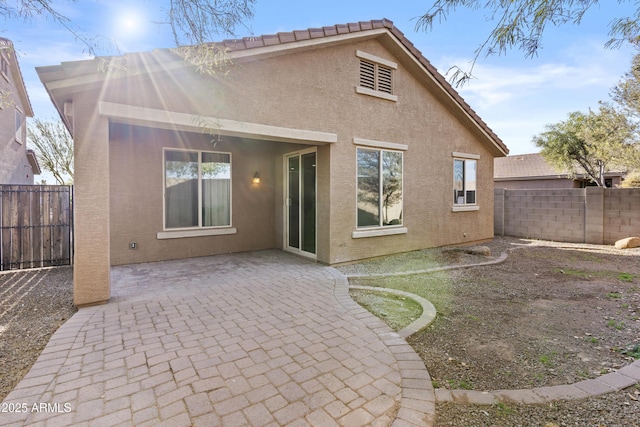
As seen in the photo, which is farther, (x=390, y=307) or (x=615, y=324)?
(x=390, y=307)

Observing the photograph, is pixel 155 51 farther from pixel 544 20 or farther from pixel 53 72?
pixel 544 20

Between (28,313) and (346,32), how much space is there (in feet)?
25.7

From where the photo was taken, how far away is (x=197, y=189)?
827 cm

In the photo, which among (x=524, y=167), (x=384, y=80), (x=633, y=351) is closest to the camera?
(x=633, y=351)

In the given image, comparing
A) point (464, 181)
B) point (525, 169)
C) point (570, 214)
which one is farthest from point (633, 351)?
point (525, 169)

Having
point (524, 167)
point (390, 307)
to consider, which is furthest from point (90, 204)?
point (524, 167)

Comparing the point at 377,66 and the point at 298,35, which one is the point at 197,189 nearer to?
the point at 298,35

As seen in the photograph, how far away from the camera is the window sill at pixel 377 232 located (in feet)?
25.4

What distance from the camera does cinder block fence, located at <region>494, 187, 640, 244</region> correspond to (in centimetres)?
1027

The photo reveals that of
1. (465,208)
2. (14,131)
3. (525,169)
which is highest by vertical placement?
(14,131)

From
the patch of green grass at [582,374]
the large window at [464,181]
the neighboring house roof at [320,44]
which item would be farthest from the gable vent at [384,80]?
the patch of green grass at [582,374]

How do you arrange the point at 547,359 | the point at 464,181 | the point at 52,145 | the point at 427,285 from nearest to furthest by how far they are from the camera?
the point at 547,359 → the point at 427,285 → the point at 464,181 → the point at 52,145

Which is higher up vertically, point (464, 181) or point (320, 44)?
point (320, 44)

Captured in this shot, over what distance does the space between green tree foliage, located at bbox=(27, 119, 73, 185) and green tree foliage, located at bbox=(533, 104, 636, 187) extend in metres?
30.2
